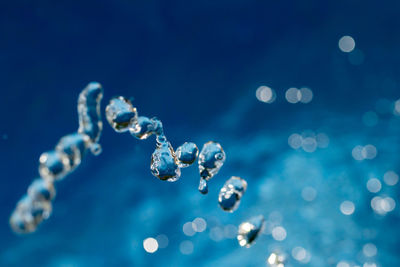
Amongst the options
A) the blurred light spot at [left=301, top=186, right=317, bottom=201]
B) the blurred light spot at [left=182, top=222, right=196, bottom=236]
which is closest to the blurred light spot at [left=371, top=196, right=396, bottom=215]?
the blurred light spot at [left=301, top=186, right=317, bottom=201]

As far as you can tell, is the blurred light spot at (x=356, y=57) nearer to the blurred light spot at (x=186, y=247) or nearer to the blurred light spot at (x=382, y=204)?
the blurred light spot at (x=382, y=204)

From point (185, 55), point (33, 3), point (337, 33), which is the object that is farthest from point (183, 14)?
point (337, 33)

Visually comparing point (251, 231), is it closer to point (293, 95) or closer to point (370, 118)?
point (293, 95)

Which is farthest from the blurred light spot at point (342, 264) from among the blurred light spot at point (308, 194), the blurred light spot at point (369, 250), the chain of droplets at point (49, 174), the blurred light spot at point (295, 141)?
the chain of droplets at point (49, 174)

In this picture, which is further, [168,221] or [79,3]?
[168,221]

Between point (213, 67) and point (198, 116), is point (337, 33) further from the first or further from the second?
point (198, 116)

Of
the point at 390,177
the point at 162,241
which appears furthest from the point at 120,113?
the point at 390,177

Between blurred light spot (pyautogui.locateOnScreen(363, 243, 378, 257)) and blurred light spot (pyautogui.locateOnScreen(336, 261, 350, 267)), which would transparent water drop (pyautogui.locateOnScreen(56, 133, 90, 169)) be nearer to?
blurred light spot (pyautogui.locateOnScreen(336, 261, 350, 267))
